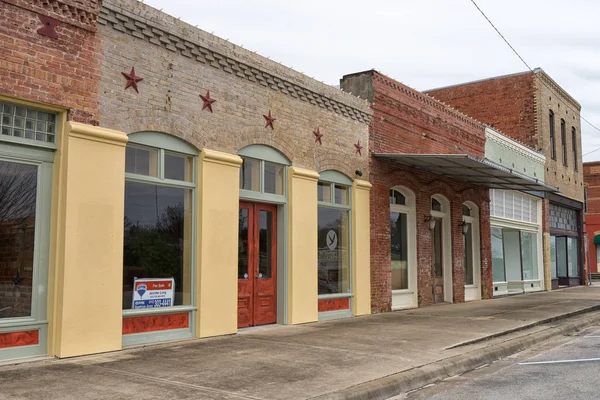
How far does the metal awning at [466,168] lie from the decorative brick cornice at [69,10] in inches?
296

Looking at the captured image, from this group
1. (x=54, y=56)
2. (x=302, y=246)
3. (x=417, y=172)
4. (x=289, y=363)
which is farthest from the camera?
(x=417, y=172)

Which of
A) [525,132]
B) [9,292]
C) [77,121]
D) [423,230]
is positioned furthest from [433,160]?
[525,132]

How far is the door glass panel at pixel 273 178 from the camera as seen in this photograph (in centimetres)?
1205

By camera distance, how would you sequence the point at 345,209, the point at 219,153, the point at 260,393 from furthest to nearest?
1. the point at 345,209
2. the point at 219,153
3. the point at 260,393

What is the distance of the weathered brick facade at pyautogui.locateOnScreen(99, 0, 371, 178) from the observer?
9273 mm

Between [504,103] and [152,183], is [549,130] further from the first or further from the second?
[152,183]

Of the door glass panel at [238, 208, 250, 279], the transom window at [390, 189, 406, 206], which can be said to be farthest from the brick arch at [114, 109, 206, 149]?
the transom window at [390, 189, 406, 206]

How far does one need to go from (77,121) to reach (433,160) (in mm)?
8733

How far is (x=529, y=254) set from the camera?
24969 millimetres

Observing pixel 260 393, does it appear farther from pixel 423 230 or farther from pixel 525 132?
pixel 525 132

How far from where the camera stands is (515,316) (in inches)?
559

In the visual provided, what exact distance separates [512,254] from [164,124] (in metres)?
17.6

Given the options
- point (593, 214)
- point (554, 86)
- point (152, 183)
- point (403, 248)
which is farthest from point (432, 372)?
point (593, 214)

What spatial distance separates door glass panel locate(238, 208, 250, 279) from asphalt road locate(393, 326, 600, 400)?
4.71m
